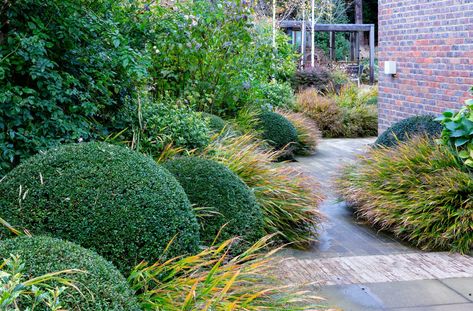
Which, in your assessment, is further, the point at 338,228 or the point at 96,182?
the point at 338,228

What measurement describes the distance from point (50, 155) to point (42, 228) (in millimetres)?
538

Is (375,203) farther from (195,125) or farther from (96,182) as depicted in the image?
(96,182)

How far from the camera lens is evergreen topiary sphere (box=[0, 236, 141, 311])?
258 cm

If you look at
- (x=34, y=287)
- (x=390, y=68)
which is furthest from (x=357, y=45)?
(x=34, y=287)

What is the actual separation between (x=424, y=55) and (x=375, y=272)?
513 cm

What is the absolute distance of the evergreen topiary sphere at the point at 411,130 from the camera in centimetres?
730

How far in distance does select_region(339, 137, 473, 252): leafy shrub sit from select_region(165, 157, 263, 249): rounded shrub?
163 cm

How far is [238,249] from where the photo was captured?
4.74m

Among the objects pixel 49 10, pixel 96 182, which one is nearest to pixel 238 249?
pixel 96 182

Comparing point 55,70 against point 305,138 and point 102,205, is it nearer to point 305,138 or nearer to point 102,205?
point 102,205

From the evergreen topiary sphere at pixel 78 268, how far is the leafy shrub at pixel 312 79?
14671 mm

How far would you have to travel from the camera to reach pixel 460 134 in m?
6.09

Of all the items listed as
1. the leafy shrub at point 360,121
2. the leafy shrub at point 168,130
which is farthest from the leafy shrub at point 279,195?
the leafy shrub at point 360,121

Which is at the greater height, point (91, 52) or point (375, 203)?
point (91, 52)
